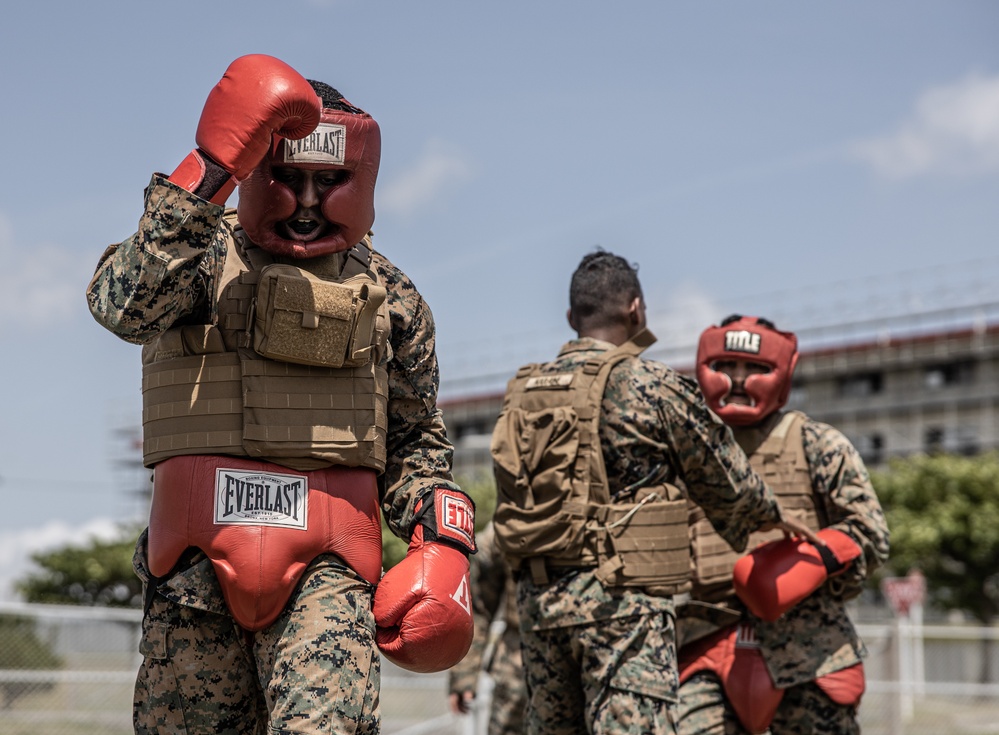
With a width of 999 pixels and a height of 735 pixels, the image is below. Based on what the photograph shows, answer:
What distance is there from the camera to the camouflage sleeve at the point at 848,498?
6.55m

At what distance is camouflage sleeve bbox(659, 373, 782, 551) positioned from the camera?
5652 mm

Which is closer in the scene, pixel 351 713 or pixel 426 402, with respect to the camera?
pixel 351 713

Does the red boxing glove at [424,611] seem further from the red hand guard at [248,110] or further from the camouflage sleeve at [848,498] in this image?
the camouflage sleeve at [848,498]

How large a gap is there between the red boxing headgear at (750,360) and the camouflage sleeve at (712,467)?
88 cm

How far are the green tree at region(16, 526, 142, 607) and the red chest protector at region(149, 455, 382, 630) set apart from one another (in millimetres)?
39219

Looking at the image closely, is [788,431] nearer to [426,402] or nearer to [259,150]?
[426,402]

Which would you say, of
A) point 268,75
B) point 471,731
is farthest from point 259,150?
point 471,731

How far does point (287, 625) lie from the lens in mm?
3750

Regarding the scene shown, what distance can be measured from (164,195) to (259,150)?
295 mm

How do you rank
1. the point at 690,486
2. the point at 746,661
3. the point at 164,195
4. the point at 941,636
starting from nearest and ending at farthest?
the point at 164,195 < the point at 690,486 < the point at 746,661 < the point at 941,636

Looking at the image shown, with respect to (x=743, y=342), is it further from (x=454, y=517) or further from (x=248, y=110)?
(x=248, y=110)

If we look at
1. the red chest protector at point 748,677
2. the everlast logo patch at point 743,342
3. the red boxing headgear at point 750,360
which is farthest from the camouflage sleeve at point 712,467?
the everlast logo patch at point 743,342

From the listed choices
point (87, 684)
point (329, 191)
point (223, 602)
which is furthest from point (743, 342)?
point (87, 684)

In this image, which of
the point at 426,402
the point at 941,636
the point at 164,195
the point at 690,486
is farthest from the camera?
the point at 941,636
